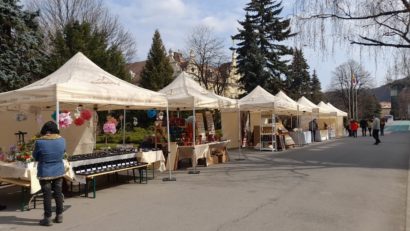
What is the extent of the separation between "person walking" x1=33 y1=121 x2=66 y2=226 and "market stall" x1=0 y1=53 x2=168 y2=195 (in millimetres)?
1188

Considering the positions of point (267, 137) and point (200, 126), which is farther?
point (267, 137)

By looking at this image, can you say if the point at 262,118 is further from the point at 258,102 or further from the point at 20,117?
the point at 20,117

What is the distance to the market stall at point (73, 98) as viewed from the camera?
949 cm

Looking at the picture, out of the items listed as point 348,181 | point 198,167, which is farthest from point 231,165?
point 348,181

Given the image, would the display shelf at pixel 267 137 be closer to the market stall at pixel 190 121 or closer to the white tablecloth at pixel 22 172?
the market stall at pixel 190 121

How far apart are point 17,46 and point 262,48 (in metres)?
27.6

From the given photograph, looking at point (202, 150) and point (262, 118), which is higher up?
point (262, 118)

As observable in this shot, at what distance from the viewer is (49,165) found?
23.7 feet

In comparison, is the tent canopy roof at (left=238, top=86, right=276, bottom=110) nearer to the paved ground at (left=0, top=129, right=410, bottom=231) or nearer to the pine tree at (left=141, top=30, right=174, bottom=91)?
the paved ground at (left=0, top=129, right=410, bottom=231)

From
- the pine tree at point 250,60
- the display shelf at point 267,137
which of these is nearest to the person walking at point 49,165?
the display shelf at point 267,137

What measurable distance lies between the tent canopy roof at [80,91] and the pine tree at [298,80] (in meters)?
21.7

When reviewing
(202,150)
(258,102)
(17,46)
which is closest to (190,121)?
(202,150)

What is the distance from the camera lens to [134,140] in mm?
29625

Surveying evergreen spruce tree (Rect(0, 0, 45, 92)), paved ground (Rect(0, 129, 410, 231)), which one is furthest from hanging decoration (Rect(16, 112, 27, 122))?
paved ground (Rect(0, 129, 410, 231))
